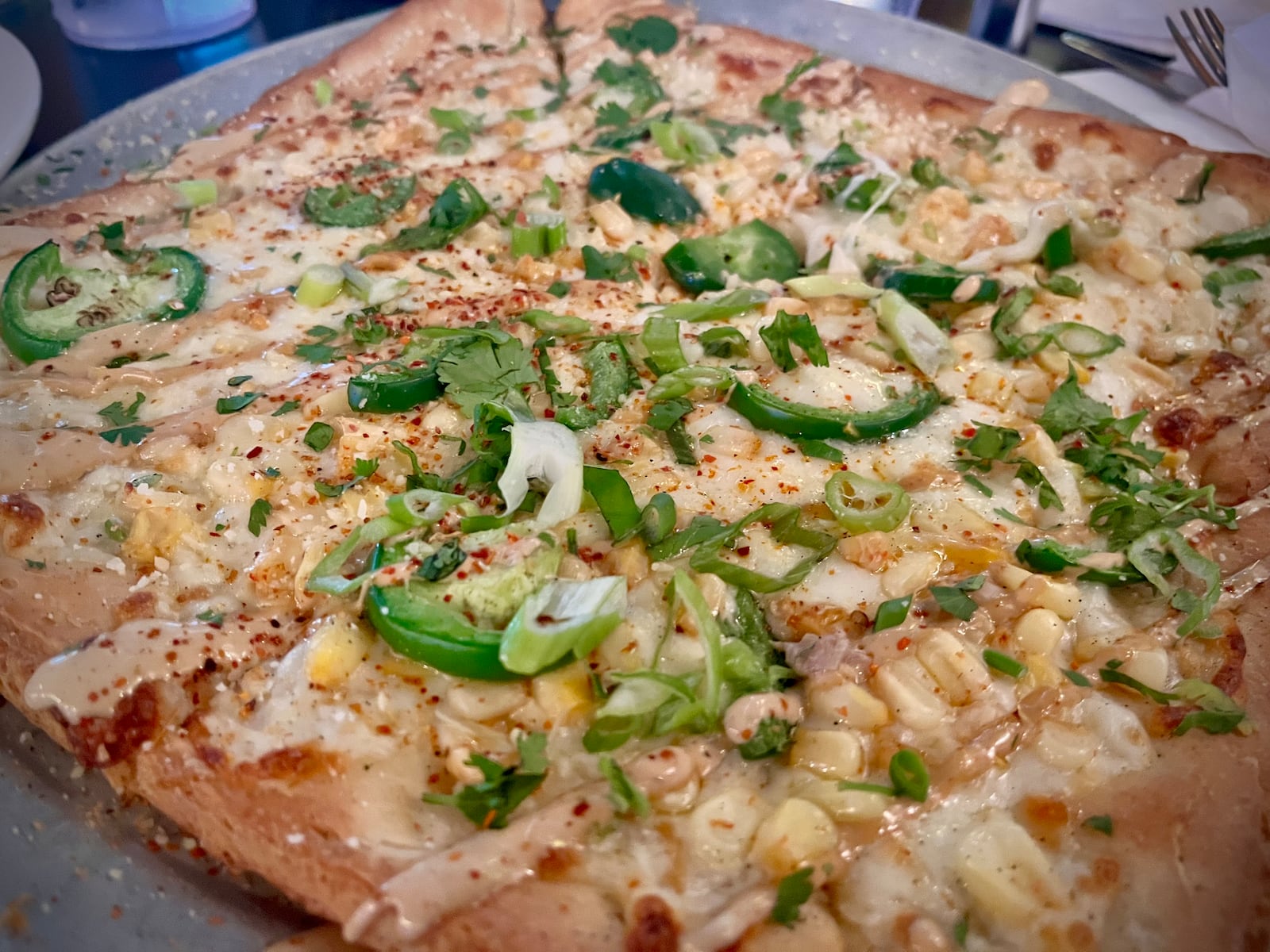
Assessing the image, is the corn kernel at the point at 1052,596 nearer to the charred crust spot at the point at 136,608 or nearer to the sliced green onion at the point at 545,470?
the sliced green onion at the point at 545,470

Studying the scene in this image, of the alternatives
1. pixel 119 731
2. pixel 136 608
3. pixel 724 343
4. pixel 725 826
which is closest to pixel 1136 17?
pixel 724 343

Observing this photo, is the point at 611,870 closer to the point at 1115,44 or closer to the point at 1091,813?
the point at 1091,813

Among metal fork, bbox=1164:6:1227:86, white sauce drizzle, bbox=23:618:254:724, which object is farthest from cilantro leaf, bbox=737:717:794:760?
metal fork, bbox=1164:6:1227:86

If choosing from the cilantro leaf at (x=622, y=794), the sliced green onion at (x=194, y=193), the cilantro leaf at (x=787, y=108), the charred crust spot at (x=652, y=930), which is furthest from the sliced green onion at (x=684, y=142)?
the charred crust spot at (x=652, y=930)

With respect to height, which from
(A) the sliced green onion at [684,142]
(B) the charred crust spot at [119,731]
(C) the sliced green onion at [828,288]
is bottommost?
(B) the charred crust spot at [119,731]

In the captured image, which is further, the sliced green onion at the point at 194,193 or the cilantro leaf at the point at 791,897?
the sliced green onion at the point at 194,193

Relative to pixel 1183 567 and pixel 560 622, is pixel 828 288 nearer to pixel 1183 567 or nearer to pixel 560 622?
pixel 1183 567

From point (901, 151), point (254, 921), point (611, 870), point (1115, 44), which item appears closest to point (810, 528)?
point (611, 870)
